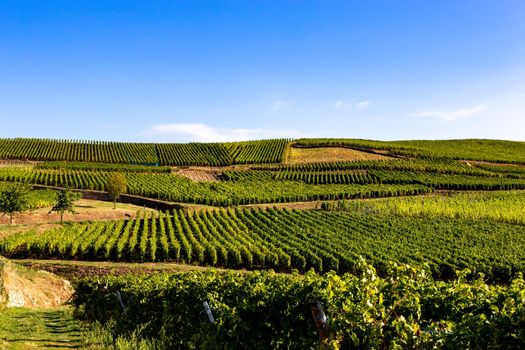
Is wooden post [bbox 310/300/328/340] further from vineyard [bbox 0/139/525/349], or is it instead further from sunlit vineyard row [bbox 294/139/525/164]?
sunlit vineyard row [bbox 294/139/525/164]

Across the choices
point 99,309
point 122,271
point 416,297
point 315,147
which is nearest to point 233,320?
point 416,297

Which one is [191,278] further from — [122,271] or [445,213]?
[445,213]

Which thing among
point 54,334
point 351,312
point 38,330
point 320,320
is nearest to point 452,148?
point 54,334

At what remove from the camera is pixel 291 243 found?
31609 millimetres

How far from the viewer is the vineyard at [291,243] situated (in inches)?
1092

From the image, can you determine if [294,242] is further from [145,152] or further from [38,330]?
[145,152]

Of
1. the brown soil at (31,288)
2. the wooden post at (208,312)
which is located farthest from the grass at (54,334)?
the wooden post at (208,312)

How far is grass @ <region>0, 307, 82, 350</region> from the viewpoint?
36.7ft

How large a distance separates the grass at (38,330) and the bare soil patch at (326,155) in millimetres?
70731

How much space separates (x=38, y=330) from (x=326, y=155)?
80824mm

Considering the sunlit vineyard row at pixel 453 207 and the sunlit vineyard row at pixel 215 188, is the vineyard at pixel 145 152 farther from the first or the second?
the sunlit vineyard row at pixel 453 207

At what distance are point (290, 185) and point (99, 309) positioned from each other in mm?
49442

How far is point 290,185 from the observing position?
6431cm

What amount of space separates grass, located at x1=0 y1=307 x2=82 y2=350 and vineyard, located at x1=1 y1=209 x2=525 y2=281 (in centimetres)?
1154
